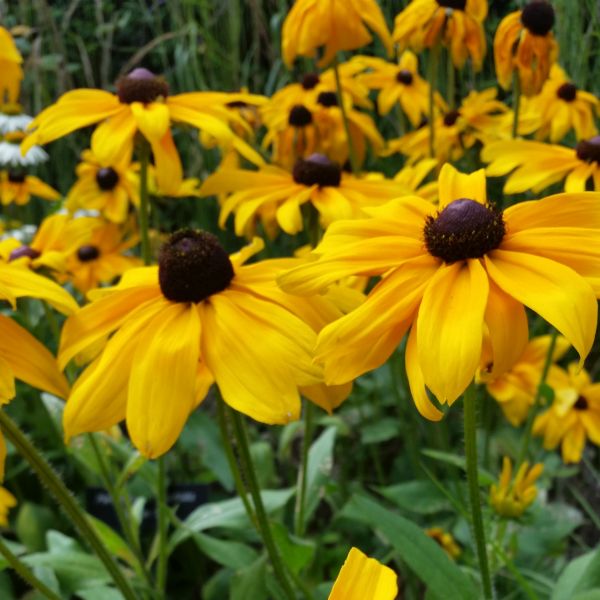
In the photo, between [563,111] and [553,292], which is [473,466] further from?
[563,111]

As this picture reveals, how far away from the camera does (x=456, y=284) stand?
714mm

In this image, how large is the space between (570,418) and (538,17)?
72 cm

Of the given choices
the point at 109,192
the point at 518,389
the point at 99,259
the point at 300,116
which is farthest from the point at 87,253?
the point at 518,389

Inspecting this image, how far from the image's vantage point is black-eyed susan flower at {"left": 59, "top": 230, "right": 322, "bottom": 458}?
0.76m

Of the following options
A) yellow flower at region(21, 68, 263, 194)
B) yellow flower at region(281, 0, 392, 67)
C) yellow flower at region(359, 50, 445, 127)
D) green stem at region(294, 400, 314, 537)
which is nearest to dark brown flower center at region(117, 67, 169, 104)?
yellow flower at region(21, 68, 263, 194)

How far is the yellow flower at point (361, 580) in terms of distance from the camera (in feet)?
1.75

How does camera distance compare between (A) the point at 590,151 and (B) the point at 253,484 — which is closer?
(B) the point at 253,484

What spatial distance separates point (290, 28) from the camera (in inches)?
62.6

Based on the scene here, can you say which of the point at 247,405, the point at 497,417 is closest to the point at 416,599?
the point at 497,417

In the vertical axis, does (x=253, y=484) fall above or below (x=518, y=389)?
above

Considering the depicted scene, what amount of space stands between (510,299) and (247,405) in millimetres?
230

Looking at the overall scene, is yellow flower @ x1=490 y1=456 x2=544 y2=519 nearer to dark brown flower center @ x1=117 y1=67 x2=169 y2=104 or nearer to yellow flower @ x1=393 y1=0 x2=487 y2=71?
dark brown flower center @ x1=117 y1=67 x2=169 y2=104

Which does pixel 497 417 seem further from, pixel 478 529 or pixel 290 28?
pixel 478 529

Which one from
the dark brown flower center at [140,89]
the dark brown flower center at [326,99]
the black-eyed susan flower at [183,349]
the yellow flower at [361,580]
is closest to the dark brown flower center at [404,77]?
the dark brown flower center at [326,99]
